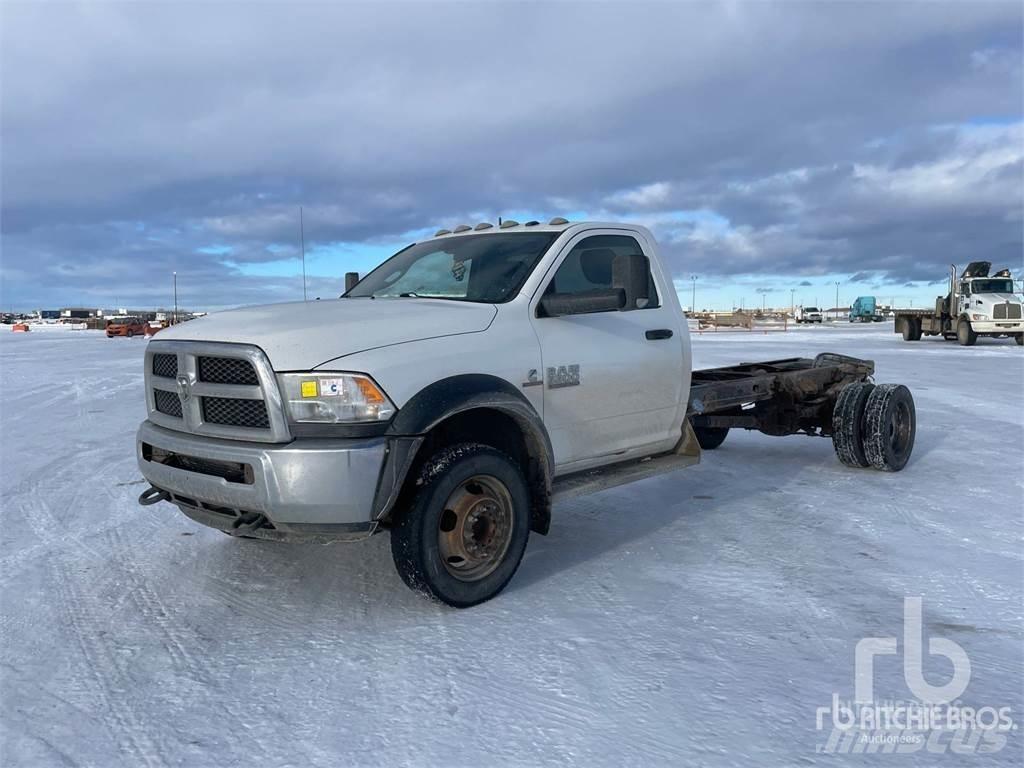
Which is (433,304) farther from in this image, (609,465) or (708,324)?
(708,324)

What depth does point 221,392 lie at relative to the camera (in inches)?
146

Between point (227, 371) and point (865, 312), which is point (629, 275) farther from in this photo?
point (865, 312)

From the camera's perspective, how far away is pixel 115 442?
8.47m

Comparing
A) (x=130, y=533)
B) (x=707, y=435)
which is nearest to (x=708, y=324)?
(x=707, y=435)

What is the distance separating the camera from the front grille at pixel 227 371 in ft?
12.0

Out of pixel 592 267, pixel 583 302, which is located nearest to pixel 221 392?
pixel 583 302

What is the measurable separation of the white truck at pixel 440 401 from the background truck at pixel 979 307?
25718 millimetres

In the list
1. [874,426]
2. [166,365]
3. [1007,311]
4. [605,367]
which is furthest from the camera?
[1007,311]

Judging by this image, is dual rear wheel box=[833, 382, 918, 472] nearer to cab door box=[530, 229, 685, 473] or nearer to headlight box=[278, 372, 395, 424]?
cab door box=[530, 229, 685, 473]

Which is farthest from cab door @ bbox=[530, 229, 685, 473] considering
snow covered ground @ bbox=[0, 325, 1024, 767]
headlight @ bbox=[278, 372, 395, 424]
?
headlight @ bbox=[278, 372, 395, 424]

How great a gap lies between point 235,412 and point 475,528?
1.33m

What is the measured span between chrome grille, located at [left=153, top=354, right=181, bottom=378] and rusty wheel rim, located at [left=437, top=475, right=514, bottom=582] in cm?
157

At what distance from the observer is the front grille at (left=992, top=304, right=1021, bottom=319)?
2606cm

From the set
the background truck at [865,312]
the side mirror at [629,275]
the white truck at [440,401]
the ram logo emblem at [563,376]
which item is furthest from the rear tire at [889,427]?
the background truck at [865,312]
